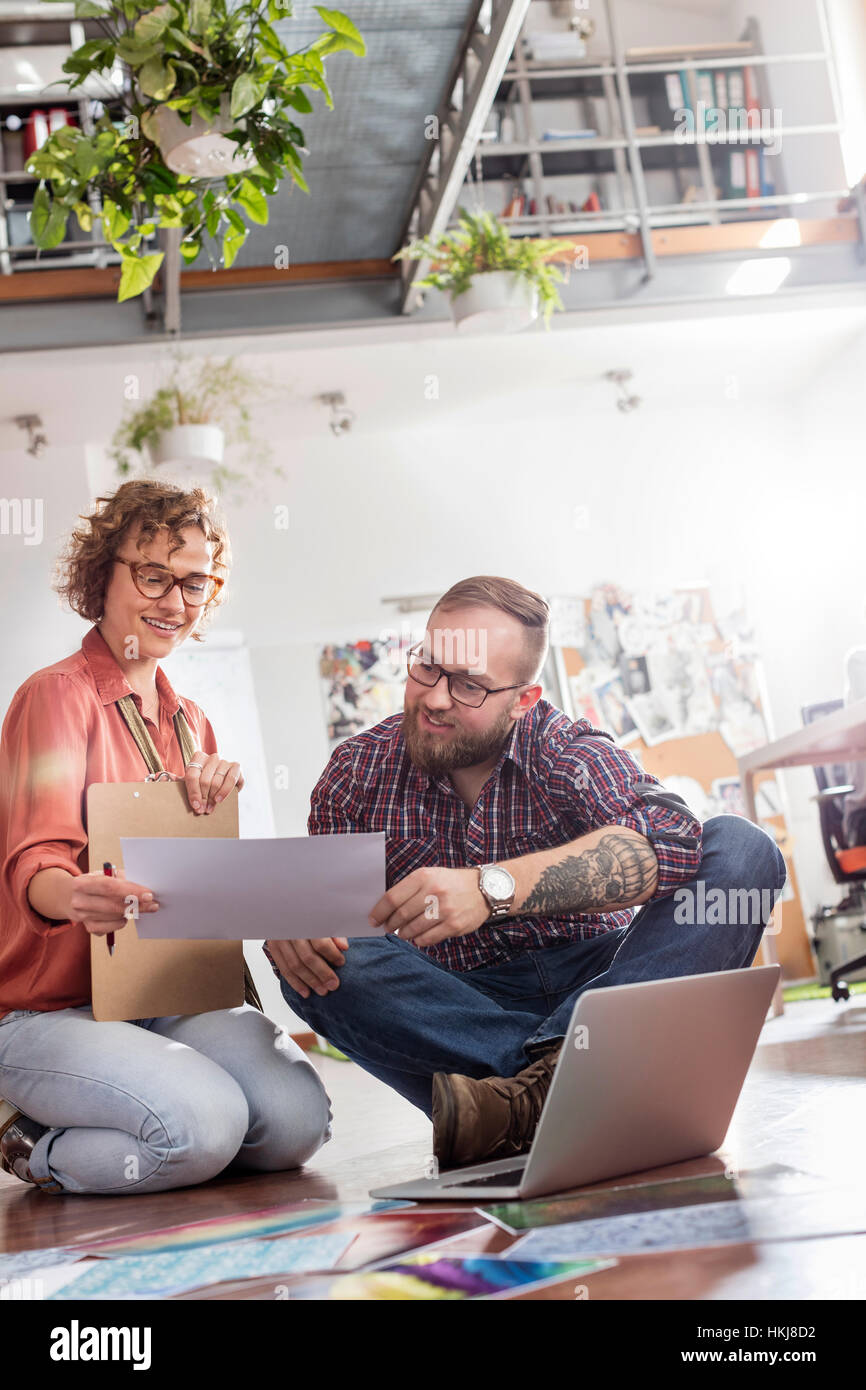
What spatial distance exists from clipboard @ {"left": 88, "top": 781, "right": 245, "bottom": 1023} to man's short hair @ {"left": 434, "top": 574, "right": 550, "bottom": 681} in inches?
16.9

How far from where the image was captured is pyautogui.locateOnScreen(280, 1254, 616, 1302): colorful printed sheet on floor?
865mm

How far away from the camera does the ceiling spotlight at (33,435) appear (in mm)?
5184

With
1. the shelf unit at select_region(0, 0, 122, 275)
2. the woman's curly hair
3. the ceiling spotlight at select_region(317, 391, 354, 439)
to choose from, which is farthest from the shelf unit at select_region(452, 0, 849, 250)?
the woman's curly hair

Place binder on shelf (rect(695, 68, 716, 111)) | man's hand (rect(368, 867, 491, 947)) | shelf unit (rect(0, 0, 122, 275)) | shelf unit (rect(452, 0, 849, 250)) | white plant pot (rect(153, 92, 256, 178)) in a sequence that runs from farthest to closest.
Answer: binder on shelf (rect(695, 68, 716, 111)), shelf unit (rect(452, 0, 849, 250)), shelf unit (rect(0, 0, 122, 275)), white plant pot (rect(153, 92, 256, 178)), man's hand (rect(368, 867, 491, 947))

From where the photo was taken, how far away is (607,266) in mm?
5039

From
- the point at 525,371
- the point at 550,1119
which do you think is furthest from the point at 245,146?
the point at 525,371

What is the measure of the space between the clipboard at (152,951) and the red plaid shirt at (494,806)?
0.60 ft

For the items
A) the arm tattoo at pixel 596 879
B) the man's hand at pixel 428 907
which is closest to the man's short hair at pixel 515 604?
the arm tattoo at pixel 596 879

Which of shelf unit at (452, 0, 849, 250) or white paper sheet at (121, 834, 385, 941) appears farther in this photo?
shelf unit at (452, 0, 849, 250)

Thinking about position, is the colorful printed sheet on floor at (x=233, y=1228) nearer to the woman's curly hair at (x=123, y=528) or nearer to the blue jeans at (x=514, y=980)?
the blue jeans at (x=514, y=980)

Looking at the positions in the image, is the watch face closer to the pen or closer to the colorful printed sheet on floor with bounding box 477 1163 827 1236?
the colorful printed sheet on floor with bounding box 477 1163 827 1236

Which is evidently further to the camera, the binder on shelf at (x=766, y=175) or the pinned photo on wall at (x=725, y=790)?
the binder on shelf at (x=766, y=175)
